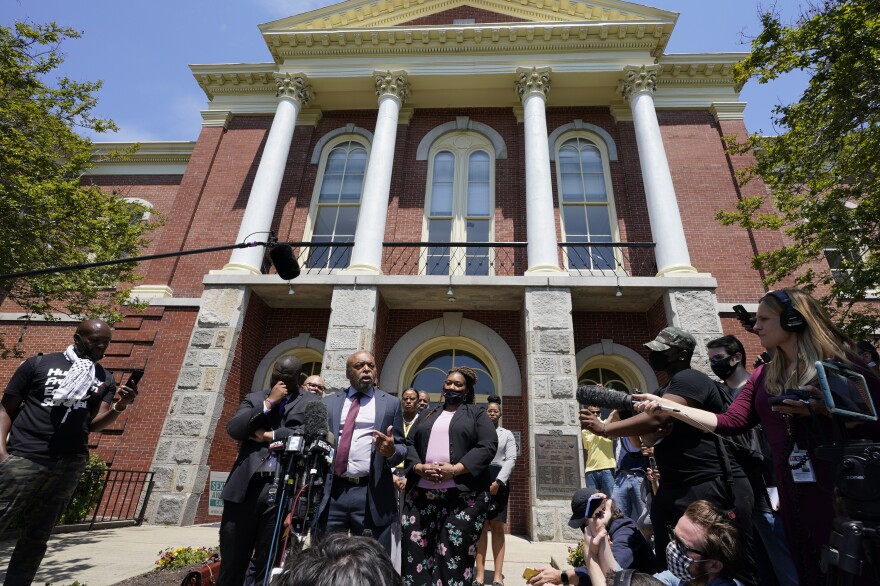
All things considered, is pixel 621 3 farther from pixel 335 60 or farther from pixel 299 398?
pixel 299 398

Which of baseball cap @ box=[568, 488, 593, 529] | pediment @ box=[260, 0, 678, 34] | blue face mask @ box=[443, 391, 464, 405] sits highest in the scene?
pediment @ box=[260, 0, 678, 34]

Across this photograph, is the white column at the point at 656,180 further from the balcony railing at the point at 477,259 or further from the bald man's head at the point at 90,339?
the bald man's head at the point at 90,339

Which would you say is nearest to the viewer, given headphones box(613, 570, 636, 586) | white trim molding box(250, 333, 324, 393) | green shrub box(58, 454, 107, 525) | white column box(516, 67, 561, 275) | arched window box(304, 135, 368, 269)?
headphones box(613, 570, 636, 586)

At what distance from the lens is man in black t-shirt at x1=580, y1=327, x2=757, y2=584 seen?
2.72 m

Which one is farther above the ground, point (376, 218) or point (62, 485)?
point (376, 218)

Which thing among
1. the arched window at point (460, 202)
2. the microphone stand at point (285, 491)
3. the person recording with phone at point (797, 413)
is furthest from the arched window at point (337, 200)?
the person recording with phone at point (797, 413)

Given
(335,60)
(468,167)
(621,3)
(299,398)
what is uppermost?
(621,3)

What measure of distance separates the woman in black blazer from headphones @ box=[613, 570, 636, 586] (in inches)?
53.8

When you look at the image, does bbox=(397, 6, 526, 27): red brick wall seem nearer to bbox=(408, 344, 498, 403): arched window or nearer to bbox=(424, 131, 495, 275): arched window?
bbox=(424, 131, 495, 275): arched window

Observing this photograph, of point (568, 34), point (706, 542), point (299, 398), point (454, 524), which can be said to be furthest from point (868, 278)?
point (568, 34)

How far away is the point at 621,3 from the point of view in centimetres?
1263

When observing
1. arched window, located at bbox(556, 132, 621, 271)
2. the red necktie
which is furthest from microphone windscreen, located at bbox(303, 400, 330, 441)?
arched window, located at bbox(556, 132, 621, 271)

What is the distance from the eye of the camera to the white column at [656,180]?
9797mm

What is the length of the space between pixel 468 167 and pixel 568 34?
171 inches
